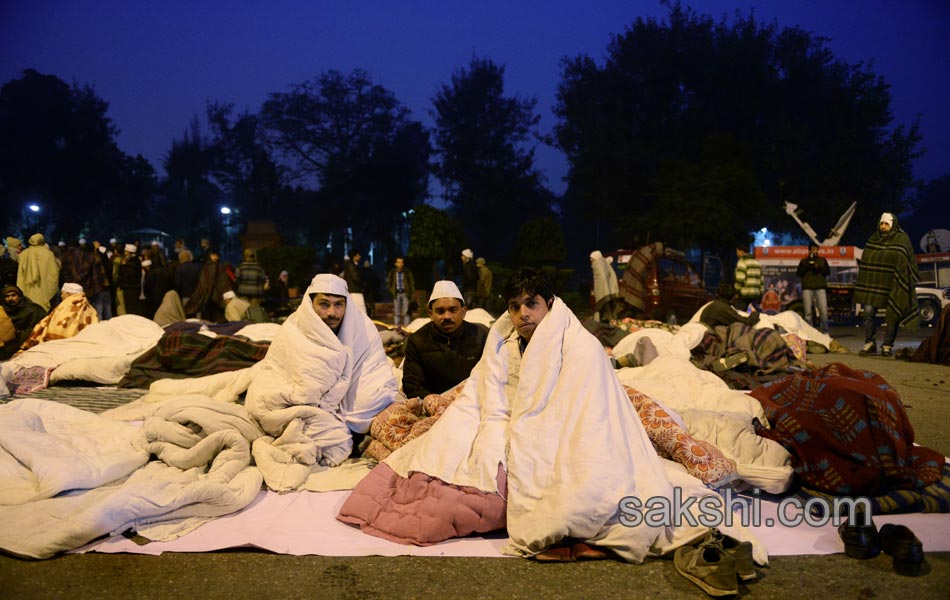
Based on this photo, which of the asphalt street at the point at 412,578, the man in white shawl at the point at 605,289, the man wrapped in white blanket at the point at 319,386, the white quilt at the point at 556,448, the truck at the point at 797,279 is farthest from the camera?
the truck at the point at 797,279

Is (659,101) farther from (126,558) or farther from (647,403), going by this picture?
(126,558)

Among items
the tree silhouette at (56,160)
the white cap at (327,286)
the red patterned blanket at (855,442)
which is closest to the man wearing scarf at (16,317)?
the white cap at (327,286)

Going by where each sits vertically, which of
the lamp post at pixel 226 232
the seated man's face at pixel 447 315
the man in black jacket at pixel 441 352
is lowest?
the man in black jacket at pixel 441 352

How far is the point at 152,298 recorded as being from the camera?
495 inches

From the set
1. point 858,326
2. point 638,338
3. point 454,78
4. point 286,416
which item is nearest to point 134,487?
point 286,416

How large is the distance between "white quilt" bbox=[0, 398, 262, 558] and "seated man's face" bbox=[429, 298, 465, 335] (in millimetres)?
1467

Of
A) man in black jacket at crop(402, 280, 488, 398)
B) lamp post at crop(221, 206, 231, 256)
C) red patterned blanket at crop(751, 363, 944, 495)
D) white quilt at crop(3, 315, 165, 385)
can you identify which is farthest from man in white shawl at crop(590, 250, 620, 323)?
lamp post at crop(221, 206, 231, 256)

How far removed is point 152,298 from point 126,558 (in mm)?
10396

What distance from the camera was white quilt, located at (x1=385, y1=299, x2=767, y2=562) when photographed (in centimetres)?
300

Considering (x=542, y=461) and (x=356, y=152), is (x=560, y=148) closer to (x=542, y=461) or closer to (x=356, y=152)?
(x=356, y=152)

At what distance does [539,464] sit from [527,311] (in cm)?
74

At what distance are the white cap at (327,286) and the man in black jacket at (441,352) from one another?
0.66 meters

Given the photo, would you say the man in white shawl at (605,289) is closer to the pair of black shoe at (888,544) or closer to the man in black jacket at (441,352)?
the man in black jacket at (441,352)

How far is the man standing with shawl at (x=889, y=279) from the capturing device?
9375 mm
